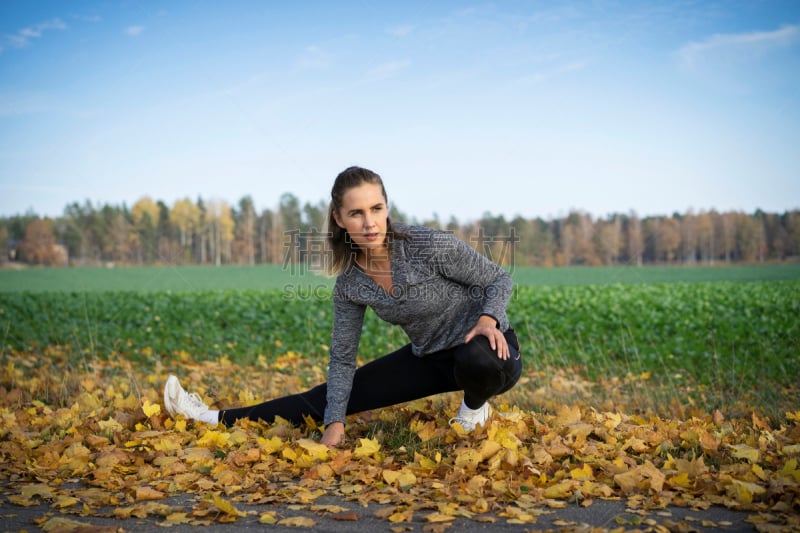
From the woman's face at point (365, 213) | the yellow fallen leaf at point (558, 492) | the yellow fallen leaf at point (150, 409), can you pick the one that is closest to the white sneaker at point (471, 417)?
the yellow fallen leaf at point (558, 492)

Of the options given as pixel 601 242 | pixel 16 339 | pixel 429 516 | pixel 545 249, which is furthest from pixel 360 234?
pixel 601 242

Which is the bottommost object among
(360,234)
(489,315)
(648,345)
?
(648,345)

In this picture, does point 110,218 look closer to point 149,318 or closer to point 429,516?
point 149,318

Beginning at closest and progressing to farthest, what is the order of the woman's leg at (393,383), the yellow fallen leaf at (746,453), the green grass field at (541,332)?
the yellow fallen leaf at (746,453)
the woman's leg at (393,383)
the green grass field at (541,332)

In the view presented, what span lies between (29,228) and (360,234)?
1387 inches

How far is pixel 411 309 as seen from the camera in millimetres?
3607

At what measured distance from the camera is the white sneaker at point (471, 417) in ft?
12.3

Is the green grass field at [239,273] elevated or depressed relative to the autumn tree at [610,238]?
depressed

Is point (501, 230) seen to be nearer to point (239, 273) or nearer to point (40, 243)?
point (239, 273)

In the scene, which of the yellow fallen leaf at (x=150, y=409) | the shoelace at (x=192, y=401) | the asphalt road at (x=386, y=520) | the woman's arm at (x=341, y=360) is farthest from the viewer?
the shoelace at (x=192, y=401)

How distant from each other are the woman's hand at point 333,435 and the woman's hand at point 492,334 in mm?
919

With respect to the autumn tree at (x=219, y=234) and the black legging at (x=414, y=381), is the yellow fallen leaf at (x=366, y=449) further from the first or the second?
the autumn tree at (x=219, y=234)

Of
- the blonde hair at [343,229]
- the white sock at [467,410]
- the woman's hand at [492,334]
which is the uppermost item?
the blonde hair at [343,229]

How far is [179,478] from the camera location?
3178 mm
